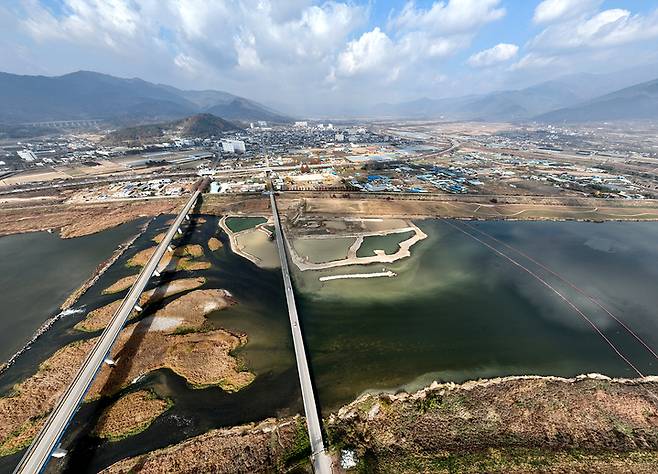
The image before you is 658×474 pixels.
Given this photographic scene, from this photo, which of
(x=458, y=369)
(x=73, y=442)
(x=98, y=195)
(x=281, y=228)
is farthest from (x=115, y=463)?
(x=98, y=195)

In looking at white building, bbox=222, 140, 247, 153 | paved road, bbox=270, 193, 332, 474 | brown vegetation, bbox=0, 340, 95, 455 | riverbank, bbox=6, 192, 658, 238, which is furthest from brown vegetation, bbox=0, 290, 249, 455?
white building, bbox=222, 140, 247, 153

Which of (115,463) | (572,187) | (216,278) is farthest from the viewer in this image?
(572,187)

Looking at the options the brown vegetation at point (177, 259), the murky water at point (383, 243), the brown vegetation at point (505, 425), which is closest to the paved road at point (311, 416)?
the brown vegetation at point (505, 425)

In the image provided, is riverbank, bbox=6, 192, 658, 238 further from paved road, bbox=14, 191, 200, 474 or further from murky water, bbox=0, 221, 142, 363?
paved road, bbox=14, 191, 200, 474

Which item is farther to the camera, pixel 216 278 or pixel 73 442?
pixel 216 278

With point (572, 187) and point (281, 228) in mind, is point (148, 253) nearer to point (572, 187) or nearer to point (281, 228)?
point (281, 228)

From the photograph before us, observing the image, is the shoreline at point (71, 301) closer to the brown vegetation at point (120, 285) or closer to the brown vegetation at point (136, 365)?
the brown vegetation at point (120, 285)
